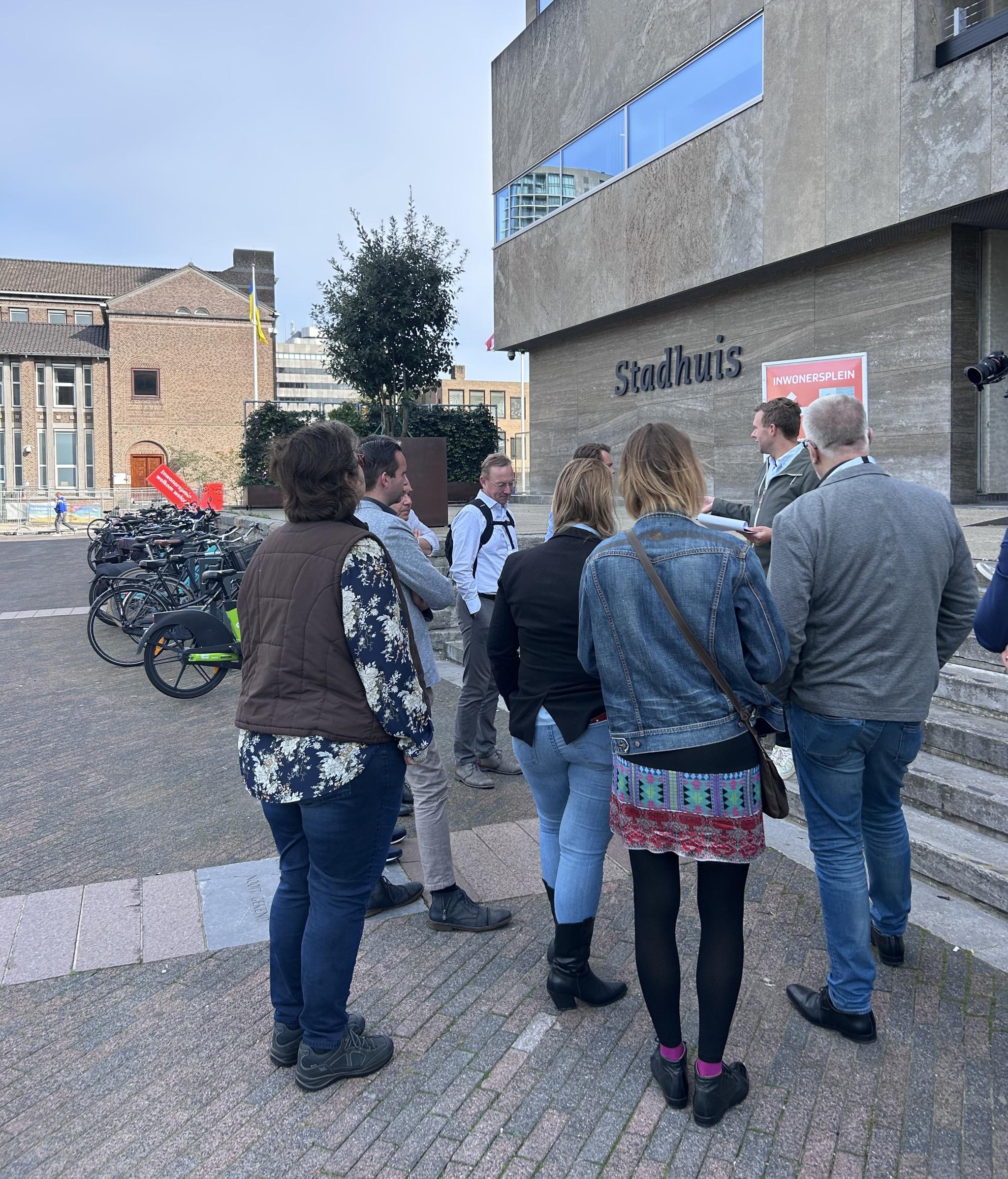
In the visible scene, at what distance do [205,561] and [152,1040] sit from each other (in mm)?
7736

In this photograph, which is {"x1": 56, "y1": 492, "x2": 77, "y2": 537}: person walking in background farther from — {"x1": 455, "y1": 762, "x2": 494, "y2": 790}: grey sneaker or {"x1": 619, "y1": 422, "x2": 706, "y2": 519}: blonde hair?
{"x1": 619, "y1": 422, "x2": 706, "y2": 519}: blonde hair

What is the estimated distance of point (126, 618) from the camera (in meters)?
9.65

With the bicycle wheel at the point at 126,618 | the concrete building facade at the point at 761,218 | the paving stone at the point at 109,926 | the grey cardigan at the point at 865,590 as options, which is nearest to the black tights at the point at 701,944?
the grey cardigan at the point at 865,590

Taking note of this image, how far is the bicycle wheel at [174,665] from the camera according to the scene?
26.3 feet

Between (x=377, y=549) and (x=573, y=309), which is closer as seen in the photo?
(x=377, y=549)

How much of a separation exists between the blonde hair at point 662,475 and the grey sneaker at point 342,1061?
1780 mm

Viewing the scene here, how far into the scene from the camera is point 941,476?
10.0m

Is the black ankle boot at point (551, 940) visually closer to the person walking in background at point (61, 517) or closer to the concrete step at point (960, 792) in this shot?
the concrete step at point (960, 792)

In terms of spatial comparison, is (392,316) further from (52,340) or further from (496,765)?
(52,340)

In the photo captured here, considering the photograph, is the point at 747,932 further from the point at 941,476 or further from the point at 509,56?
the point at 509,56

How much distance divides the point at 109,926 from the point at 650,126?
13756 millimetres

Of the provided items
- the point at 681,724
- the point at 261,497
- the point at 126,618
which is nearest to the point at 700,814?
the point at 681,724

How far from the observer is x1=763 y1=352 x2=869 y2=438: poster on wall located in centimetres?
955

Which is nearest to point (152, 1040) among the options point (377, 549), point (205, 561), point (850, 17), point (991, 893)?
point (377, 549)
